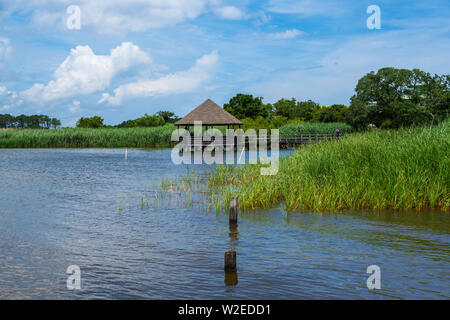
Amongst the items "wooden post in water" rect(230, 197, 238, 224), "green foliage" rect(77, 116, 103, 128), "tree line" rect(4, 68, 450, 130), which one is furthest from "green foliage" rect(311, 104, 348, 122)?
"wooden post in water" rect(230, 197, 238, 224)

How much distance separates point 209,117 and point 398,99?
30.3 m

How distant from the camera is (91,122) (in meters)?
94.2

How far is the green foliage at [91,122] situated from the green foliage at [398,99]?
55.4 meters

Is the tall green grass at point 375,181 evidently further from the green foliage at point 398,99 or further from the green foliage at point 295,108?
the green foliage at point 295,108

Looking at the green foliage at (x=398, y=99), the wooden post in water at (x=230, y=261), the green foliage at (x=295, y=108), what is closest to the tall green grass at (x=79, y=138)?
the green foliage at (x=398, y=99)

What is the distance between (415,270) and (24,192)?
1604 centimetres

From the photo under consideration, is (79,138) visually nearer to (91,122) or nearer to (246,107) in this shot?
(246,107)

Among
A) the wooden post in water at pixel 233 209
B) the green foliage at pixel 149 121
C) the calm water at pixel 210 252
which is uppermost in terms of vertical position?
the green foliage at pixel 149 121

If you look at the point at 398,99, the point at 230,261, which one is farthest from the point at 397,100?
the point at 230,261

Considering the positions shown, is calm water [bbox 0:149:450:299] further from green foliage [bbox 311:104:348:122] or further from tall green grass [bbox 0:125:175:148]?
green foliage [bbox 311:104:348:122]

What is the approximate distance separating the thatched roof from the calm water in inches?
981

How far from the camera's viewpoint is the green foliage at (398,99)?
55.2m

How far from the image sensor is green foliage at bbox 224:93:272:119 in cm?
7856
